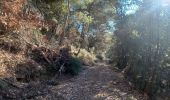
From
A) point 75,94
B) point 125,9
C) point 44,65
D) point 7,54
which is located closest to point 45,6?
point 125,9

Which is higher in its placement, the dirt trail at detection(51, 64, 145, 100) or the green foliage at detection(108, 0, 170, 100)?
the green foliage at detection(108, 0, 170, 100)

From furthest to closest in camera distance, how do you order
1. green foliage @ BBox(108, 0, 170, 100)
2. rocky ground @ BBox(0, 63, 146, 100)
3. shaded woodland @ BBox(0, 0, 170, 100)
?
green foliage @ BBox(108, 0, 170, 100)
shaded woodland @ BBox(0, 0, 170, 100)
rocky ground @ BBox(0, 63, 146, 100)

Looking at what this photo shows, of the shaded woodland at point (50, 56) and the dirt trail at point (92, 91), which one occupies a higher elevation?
the shaded woodland at point (50, 56)

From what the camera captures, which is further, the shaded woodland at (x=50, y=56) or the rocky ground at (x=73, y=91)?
the shaded woodland at (x=50, y=56)

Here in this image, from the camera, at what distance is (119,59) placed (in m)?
30.9

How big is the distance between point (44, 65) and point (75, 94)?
4.03 metres

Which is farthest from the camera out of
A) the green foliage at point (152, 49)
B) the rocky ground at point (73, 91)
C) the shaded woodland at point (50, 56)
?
the green foliage at point (152, 49)

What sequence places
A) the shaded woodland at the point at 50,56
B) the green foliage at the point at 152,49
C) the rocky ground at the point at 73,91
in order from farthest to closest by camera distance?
the green foliage at the point at 152,49, the shaded woodland at the point at 50,56, the rocky ground at the point at 73,91

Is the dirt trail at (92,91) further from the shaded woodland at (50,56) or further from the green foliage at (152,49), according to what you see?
the green foliage at (152,49)

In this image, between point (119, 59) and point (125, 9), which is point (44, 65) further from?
point (119, 59)

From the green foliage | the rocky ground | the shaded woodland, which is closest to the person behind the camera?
the rocky ground

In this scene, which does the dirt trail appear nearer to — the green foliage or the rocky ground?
the rocky ground

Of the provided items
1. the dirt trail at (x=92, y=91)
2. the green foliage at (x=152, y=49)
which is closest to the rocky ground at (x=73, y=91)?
the dirt trail at (x=92, y=91)

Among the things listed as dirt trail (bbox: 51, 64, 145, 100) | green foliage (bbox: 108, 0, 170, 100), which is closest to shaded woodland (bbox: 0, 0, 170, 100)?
green foliage (bbox: 108, 0, 170, 100)
